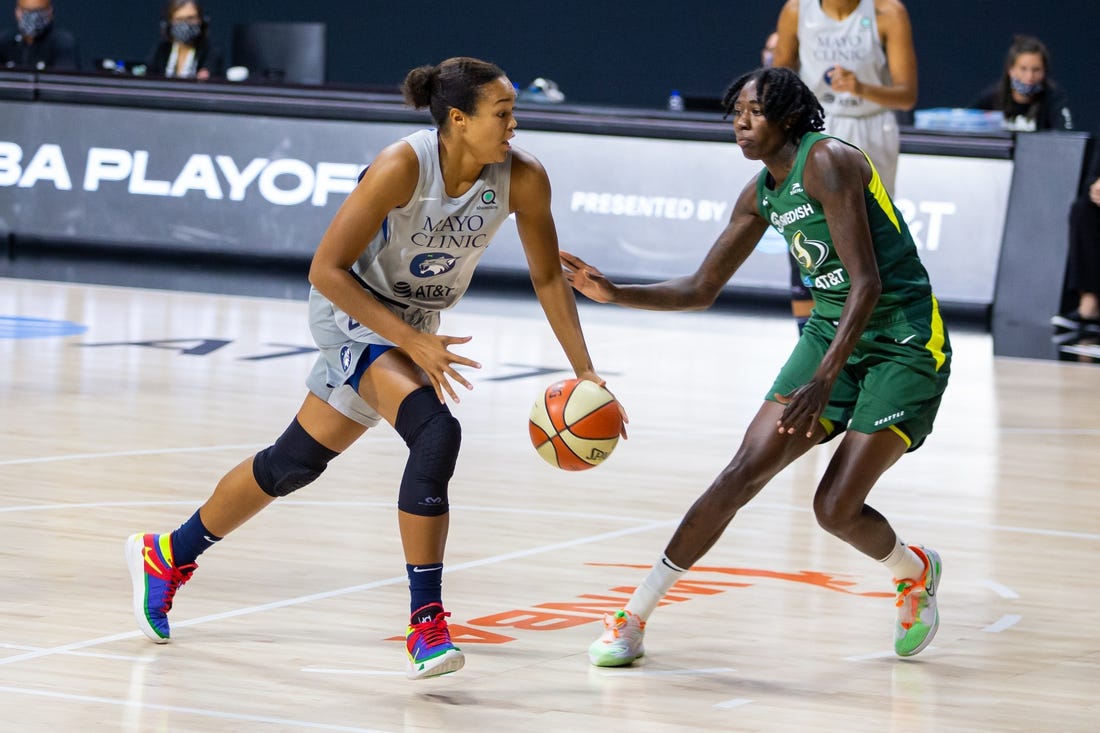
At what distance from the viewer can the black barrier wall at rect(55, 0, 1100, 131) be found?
57.0 ft

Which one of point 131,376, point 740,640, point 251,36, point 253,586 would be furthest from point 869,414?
point 251,36

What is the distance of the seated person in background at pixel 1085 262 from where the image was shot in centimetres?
1130

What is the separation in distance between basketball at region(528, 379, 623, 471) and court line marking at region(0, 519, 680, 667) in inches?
28.9

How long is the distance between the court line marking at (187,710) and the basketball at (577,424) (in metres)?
1.15

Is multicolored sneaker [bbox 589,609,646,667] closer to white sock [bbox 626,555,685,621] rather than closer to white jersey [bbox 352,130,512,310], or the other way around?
white sock [bbox 626,555,685,621]

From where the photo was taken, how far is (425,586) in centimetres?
407

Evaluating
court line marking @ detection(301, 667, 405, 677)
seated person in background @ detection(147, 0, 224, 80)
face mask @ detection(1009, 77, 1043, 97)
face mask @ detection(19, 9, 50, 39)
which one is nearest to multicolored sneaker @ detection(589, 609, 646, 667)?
court line marking @ detection(301, 667, 405, 677)

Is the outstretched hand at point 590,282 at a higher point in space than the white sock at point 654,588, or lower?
higher

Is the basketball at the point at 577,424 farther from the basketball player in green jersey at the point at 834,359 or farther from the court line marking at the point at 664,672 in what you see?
the court line marking at the point at 664,672

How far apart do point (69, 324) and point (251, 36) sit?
20.4 feet

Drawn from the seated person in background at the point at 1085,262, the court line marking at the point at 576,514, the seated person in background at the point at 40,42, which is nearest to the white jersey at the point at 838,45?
the court line marking at the point at 576,514

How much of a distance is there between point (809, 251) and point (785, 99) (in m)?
0.39

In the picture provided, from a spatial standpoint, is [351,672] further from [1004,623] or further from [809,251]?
[1004,623]

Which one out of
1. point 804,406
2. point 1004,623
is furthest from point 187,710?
point 1004,623
